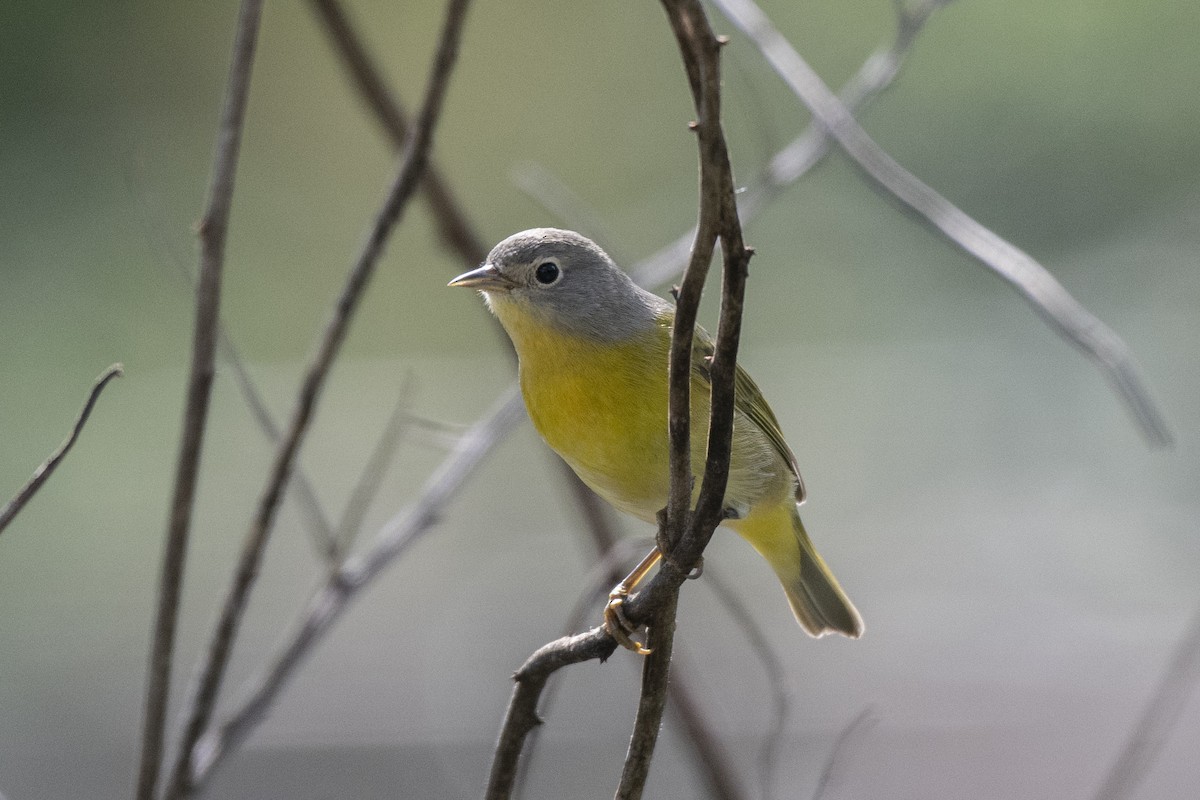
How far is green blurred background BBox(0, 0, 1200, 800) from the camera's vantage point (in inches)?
227

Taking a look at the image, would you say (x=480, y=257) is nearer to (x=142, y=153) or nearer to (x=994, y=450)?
(x=994, y=450)

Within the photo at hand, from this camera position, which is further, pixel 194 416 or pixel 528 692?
pixel 194 416

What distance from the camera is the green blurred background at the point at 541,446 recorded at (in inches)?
227

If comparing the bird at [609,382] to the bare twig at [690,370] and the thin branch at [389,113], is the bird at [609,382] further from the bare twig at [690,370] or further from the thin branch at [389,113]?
the bare twig at [690,370]

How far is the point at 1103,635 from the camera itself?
6238 millimetres

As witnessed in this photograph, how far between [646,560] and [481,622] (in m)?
4.11

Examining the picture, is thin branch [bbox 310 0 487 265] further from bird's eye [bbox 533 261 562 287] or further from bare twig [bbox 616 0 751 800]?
bare twig [bbox 616 0 751 800]

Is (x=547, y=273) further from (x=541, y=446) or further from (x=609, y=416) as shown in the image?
(x=541, y=446)

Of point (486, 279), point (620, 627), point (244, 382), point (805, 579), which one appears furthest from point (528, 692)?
point (805, 579)

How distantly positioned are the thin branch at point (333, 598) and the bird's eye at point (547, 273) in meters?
0.38

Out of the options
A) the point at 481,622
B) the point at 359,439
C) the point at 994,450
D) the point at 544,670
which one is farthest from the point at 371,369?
the point at 544,670

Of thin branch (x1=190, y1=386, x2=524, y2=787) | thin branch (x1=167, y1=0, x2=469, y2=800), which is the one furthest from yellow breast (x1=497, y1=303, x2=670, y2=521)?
thin branch (x1=167, y1=0, x2=469, y2=800)

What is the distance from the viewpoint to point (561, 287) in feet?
9.45

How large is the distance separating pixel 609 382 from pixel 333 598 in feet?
2.56
